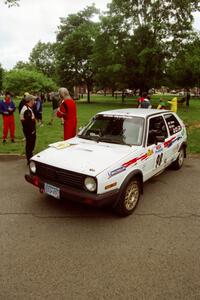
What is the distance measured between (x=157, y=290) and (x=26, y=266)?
5.03 ft

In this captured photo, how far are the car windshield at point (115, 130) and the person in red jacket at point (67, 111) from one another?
1368 millimetres

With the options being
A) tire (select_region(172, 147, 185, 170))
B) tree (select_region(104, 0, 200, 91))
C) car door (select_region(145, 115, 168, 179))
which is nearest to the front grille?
car door (select_region(145, 115, 168, 179))

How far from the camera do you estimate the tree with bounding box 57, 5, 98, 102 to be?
41.2 m

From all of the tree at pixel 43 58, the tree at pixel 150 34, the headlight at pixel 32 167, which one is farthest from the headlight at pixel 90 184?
the tree at pixel 43 58

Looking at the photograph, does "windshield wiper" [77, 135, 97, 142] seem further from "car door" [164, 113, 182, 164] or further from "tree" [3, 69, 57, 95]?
"tree" [3, 69, 57, 95]

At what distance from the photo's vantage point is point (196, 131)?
41.6 feet

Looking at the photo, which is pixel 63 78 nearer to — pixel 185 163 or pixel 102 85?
pixel 102 85

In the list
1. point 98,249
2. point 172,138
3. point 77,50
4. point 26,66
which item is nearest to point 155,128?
point 172,138

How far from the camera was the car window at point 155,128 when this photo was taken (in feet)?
16.6

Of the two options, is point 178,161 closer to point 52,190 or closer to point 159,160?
point 159,160

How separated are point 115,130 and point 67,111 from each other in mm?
2169

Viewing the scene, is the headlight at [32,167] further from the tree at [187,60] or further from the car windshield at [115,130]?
the tree at [187,60]

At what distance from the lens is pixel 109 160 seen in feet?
13.5

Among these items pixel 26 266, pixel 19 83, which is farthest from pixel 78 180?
pixel 19 83
